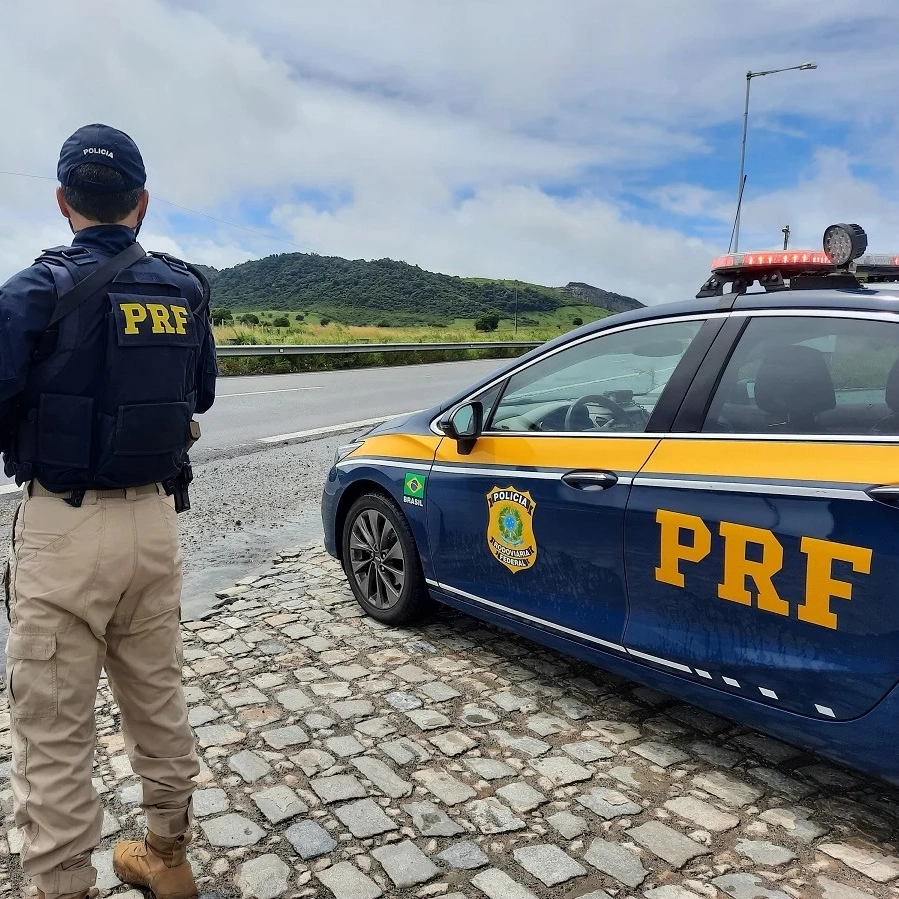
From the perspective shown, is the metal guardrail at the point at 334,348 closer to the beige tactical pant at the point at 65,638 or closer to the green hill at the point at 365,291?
the beige tactical pant at the point at 65,638

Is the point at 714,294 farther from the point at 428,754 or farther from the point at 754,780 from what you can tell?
the point at 428,754

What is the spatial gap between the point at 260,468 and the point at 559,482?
561cm

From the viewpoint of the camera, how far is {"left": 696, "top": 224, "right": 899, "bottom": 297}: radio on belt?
3.05 metres

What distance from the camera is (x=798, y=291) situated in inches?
116

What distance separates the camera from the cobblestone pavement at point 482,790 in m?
2.40

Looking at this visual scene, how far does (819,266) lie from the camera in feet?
10.3

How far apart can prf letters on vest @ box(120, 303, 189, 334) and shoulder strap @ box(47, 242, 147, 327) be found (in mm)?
74

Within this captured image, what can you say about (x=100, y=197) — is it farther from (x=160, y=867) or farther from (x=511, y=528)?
(x=511, y=528)

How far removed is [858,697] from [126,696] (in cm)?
203

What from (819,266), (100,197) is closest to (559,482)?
(819,266)

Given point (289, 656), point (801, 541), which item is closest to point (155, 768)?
point (289, 656)

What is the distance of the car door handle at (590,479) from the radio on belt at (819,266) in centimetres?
81

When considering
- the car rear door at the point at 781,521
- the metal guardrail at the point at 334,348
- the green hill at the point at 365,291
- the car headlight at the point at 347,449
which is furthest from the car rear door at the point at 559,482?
the green hill at the point at 365,291

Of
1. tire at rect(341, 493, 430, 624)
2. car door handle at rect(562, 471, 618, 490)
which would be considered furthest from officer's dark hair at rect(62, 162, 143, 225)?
tire at rect(341, 493, 430, 624)
